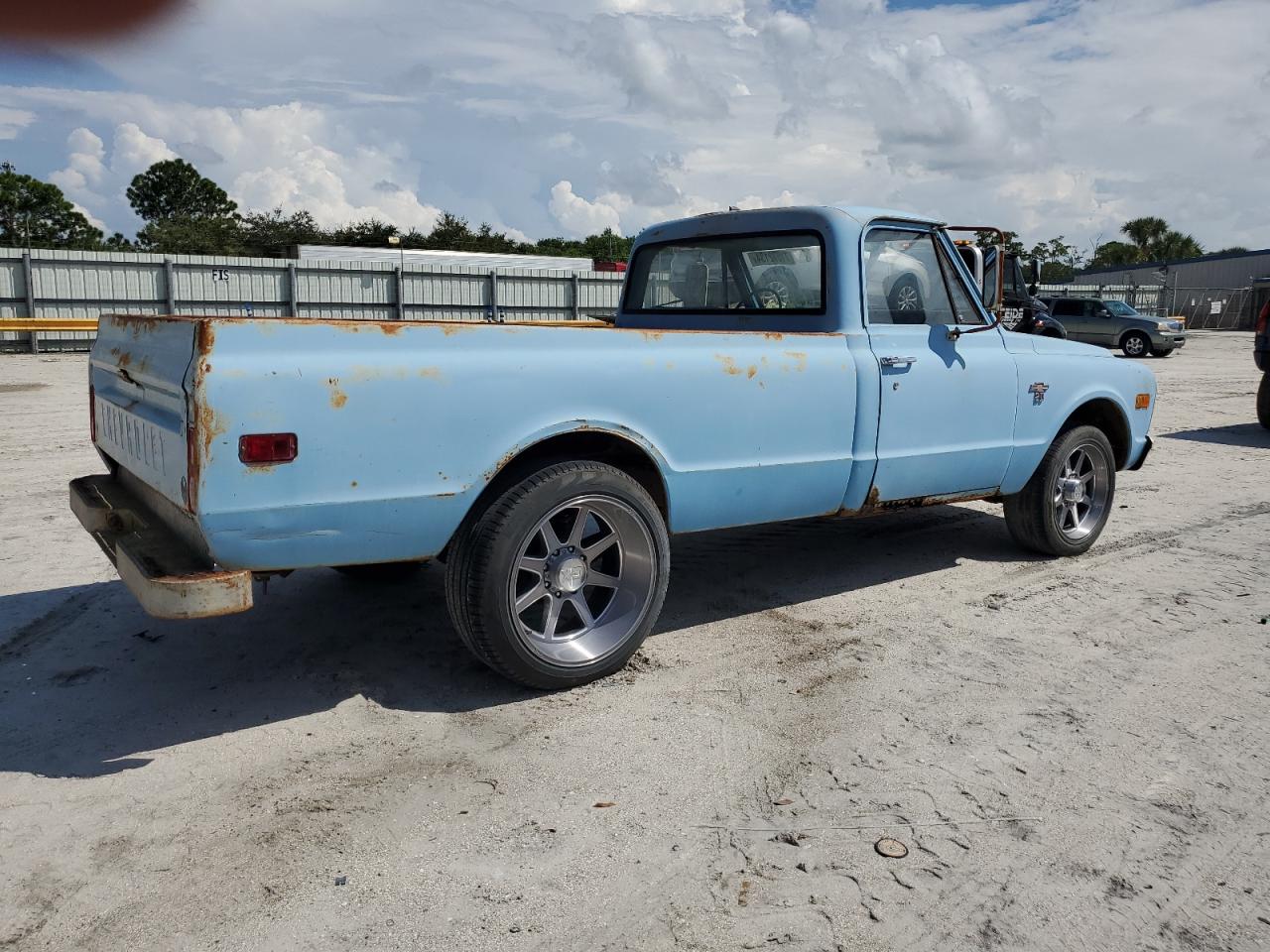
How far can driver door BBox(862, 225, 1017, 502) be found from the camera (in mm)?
4707

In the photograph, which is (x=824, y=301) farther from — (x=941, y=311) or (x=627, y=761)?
(x=627, y=761)

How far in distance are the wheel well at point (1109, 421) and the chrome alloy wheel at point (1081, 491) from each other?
0.60 ft

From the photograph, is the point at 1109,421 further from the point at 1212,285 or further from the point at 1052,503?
the point at 1212,285

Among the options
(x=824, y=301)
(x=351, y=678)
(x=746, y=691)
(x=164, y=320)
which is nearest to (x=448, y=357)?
(x=164, y=320)

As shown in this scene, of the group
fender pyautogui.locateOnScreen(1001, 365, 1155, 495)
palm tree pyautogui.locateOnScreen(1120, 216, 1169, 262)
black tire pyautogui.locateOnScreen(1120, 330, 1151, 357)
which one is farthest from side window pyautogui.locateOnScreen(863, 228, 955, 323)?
palm tree pyautogui.locateOnScreen(1120, 216, 1169, 262)

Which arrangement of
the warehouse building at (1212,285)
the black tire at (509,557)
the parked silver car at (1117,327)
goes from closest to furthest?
the black tire at (509,557)
the parked silver car at (1117,327)
the warehouse building at (1212,285)

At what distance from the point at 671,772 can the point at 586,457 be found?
127 centimetres

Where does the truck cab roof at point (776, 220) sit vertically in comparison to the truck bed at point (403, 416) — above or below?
above

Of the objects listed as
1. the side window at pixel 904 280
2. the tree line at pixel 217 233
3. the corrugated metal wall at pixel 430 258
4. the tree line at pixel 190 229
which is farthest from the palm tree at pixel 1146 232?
the side window at pixel 904 280

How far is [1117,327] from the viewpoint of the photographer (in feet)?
84.9

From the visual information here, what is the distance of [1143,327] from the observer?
83.5 feet

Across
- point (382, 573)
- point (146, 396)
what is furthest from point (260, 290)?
point (146, 396)

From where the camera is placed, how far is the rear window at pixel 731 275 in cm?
487

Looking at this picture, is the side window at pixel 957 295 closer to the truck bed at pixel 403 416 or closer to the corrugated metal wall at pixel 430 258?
the truck bed at pixel 403 416
